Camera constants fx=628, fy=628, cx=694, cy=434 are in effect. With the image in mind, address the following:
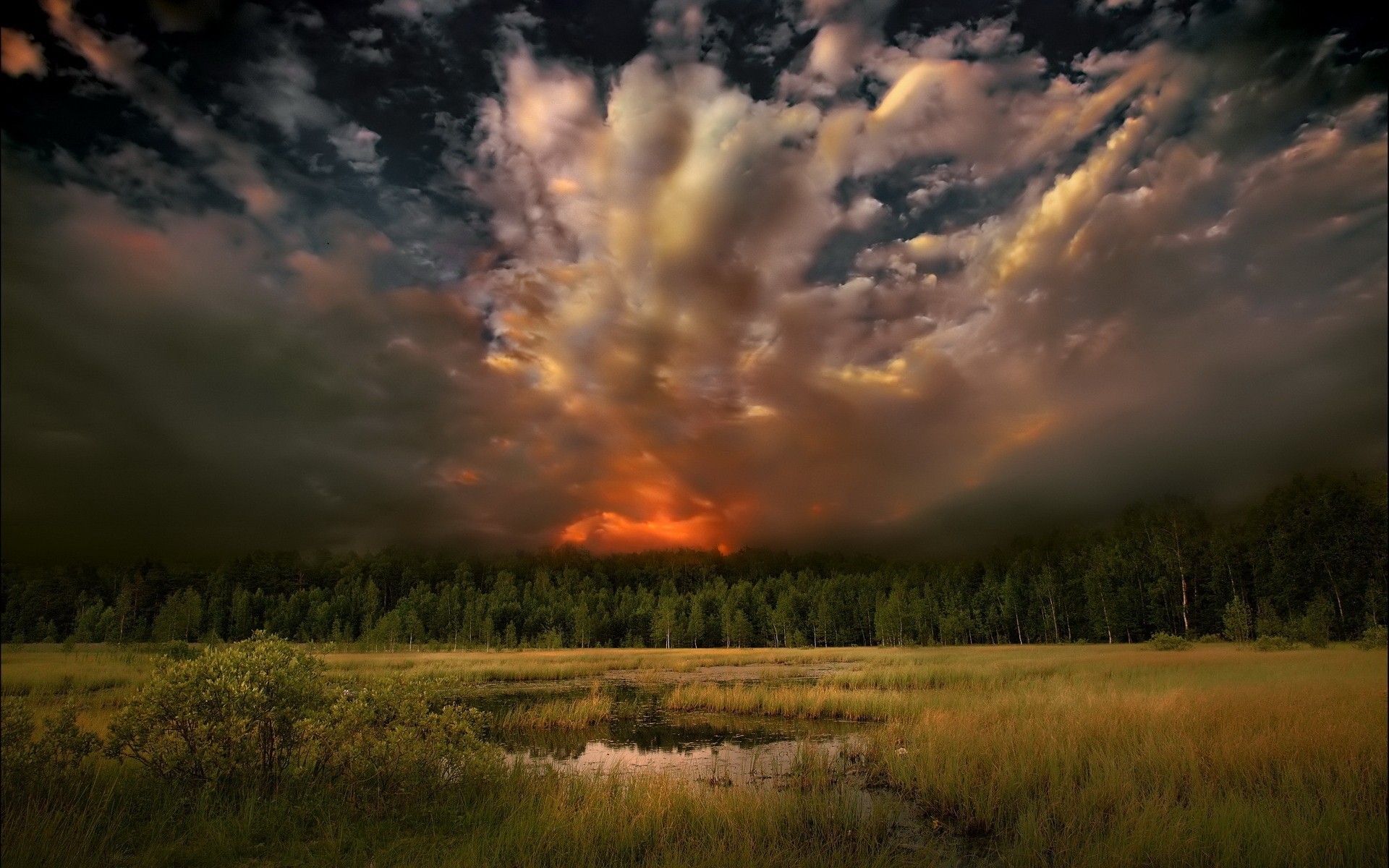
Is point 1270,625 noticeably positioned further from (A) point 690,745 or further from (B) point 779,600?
(B) point 779,600

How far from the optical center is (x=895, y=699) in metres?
25.6

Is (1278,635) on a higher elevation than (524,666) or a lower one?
higher

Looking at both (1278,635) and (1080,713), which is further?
(1278,635)

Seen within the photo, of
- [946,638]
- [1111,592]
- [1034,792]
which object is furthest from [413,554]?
[1034,792]

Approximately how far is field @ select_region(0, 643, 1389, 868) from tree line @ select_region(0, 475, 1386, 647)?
3416cm

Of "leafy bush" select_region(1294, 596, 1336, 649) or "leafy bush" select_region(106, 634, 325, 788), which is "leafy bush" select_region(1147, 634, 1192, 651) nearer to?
"leafy bush" select_region(1294, 596, 1336, 649)

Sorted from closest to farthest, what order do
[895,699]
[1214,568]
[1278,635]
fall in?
[895,699] < [1278,635] < [1214,568]

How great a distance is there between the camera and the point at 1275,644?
35.8 meters

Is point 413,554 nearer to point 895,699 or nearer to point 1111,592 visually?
point 1111,592

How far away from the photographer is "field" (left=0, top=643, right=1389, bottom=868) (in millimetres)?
8391

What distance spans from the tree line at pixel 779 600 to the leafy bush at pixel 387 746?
4838cm

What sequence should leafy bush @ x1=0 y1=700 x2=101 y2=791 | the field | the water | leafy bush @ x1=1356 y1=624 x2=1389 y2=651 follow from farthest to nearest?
leafy bush @ x1=1356 y1=624 x2=1389 y2=651 < the water < leafy bush @ x1=0 y1=700 x2=101 y2=791 < the field

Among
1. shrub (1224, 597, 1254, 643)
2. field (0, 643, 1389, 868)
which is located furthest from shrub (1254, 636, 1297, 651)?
field (0, 643, 1389, 868)

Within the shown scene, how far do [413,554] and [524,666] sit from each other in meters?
162
